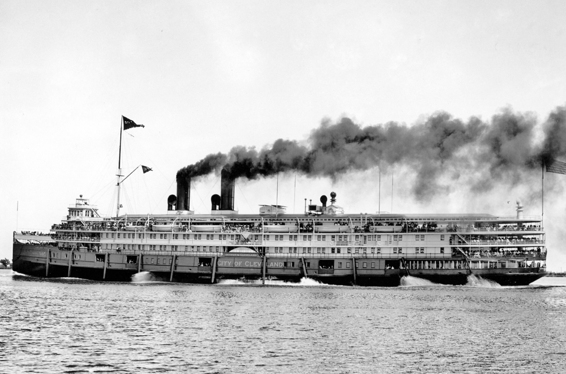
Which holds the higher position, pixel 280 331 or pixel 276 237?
pixel 276 237

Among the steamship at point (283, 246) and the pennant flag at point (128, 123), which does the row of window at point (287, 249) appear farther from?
the pennant flag at point (128, 123)

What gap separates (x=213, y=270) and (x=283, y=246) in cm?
881

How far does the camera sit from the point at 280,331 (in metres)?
49.2

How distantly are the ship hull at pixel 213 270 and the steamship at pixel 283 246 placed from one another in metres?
0.12

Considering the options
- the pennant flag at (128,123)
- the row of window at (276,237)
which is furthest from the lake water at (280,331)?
the pennant flag at (128,123)

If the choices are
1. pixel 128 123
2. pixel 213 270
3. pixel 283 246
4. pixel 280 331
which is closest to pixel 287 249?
pixel 283 246

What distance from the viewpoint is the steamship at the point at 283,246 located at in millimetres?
89250

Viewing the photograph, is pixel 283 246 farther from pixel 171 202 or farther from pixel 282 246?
pixel 171 202

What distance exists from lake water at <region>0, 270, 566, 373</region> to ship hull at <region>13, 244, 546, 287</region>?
9.60 meters

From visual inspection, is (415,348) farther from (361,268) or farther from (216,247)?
(216,247)

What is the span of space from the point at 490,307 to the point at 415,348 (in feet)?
75.5

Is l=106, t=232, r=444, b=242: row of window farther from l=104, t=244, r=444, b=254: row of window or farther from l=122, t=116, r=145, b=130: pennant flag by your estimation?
l=122, t=116, r=145, b=130: pennant flag

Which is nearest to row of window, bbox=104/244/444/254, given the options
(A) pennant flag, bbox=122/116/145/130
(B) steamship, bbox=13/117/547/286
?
(B) steamship, bbox=13/117/547/286

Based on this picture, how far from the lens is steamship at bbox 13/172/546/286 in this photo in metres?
89.2
